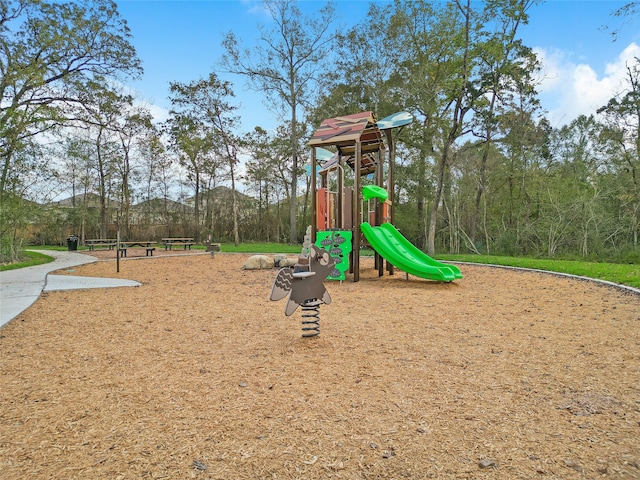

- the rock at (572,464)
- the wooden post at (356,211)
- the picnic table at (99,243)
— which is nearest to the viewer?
the rock at (572,464)

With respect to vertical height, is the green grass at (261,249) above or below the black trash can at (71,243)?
below

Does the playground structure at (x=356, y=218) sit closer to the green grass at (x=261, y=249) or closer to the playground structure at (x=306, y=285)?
the playground structure at (x=306, y=285)

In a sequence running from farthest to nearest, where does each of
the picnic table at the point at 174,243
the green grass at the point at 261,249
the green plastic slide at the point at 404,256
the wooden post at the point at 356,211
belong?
1. the picnic table at the point at 174,243
2. the green grass at the point at 261,249
3. the wooden post at the point at 356,211
4. the green plastic slide at the point at 404,256

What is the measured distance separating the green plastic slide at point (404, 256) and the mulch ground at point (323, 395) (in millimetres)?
2060

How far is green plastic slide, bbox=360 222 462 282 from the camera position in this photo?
22.8 feet

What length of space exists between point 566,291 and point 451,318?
3181mm

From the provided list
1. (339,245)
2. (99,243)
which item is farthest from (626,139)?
(99,243)

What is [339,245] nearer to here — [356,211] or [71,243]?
[356,211]

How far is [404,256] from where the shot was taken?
7309 mm

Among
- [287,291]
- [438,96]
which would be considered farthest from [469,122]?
[287,291]

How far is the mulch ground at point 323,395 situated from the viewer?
170cm

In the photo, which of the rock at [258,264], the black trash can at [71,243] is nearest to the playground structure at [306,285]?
the rock at [258,264]

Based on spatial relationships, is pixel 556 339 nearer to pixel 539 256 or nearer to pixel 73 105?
pixel 539 256

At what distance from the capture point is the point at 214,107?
21422mm
